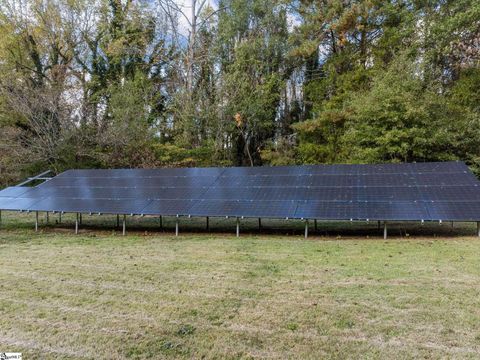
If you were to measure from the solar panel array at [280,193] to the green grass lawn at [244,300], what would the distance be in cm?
81

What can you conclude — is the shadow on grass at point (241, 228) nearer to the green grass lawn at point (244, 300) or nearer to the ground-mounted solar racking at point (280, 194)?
the ground-mounted solar racking at point (280, 194)

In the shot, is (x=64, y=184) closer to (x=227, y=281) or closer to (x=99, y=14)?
(x=227, y=281)

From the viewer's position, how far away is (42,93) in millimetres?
20672

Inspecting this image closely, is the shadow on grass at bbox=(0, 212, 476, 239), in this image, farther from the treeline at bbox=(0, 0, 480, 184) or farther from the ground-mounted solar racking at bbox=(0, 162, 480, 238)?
the treeline at bbox=(0, 0, 480, 184)

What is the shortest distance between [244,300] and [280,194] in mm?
5823

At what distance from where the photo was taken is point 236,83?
863 inches

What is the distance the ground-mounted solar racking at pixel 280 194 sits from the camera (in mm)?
8961

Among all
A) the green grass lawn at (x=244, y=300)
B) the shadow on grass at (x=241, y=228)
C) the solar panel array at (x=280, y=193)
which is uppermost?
the solar panel array at (x=280, y=193)

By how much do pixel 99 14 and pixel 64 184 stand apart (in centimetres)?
1647

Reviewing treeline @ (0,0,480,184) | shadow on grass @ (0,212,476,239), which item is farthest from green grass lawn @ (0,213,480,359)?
treeline @ (0,0,480,184)

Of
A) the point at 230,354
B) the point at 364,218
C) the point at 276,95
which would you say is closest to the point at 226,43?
the point at 276,95

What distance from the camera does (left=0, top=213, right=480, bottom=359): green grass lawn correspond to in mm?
3510

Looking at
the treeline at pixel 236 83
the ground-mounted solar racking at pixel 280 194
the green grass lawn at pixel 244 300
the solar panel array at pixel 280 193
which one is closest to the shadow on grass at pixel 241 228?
the ground-mounted solar racking at pixel 280 194

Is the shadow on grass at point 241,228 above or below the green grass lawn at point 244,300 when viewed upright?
below
